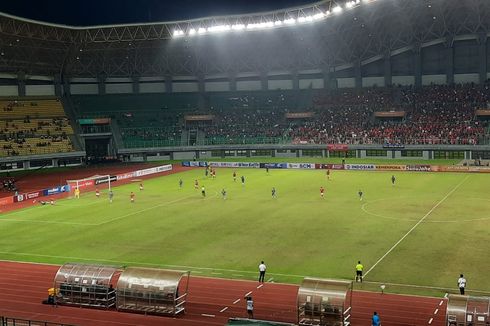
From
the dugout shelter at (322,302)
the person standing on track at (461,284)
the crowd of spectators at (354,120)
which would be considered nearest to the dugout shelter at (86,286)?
the dugout shelter at (322,302)

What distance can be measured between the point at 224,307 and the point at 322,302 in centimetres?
508

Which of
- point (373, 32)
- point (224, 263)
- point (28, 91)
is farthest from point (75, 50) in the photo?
point (224, 263)

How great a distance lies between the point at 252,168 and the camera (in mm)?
86812

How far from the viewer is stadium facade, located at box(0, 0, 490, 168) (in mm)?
83250

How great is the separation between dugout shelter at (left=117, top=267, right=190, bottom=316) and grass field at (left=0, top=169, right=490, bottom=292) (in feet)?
20.4

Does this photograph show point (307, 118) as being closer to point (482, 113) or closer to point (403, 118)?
point (403, 118)

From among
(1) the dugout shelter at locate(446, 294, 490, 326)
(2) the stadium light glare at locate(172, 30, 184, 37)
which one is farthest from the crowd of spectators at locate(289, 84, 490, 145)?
(1) the dugout shelter at locate(446, 294, 490, 326)

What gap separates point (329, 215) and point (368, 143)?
45478 mm

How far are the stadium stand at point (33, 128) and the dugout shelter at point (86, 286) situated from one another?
63.5 meters

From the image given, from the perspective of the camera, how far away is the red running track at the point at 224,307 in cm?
2383

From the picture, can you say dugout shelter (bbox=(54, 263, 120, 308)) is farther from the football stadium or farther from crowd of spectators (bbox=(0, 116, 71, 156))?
crowd of spectators (bbox=(0, 116, 71, 156))

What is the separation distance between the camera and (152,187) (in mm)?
67438

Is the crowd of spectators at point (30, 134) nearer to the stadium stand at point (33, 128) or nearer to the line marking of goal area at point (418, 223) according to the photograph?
the stadium stand at point (33, 128)

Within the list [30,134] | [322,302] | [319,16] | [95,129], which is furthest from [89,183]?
[322,302]
